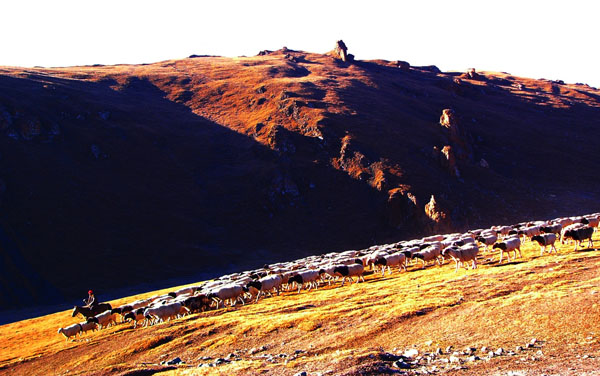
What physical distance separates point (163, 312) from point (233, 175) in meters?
54.2

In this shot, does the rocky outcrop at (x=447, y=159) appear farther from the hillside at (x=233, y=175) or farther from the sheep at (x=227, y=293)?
the sheep at (x=227, y=293)

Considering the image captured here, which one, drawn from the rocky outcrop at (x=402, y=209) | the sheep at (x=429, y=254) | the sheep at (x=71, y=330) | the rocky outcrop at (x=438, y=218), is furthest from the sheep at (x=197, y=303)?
the rocky outcrop at (x=402, y=209)

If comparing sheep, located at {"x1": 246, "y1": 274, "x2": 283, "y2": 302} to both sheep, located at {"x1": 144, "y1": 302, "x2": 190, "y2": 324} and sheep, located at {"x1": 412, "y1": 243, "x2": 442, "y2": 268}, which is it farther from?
sheep, located at {"x1": 412, "y1": 243, "x2": 442, "y2": 268}

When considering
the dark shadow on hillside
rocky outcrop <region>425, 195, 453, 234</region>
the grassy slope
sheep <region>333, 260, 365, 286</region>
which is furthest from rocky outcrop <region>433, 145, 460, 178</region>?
sheep <region>333, 260, 365, 286</region>

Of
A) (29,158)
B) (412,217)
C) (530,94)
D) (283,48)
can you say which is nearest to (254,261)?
(412,217)

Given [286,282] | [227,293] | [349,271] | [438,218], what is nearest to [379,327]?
[349,271]

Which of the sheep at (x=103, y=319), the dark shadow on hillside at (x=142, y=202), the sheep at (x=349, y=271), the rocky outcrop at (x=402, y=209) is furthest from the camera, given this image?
the rocky outcrop at (x=402, y=209)

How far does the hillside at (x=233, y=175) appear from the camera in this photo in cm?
6066

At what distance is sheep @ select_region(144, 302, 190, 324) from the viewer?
85.4 ft

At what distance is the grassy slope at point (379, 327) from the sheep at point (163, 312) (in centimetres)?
157

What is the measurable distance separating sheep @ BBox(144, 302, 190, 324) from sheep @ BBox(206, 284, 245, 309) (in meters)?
1.62

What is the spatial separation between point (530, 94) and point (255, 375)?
512 feet

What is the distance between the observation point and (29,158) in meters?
69.8

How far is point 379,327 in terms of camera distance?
18.2 meters
